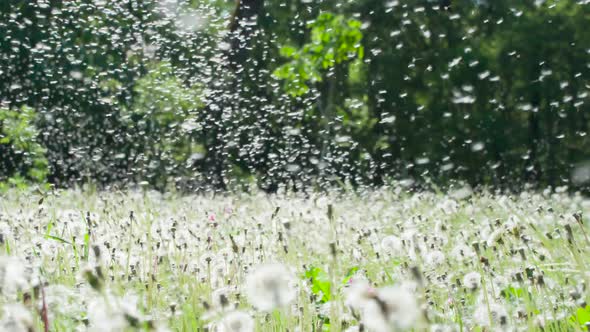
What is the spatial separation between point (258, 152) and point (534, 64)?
7.59 meters

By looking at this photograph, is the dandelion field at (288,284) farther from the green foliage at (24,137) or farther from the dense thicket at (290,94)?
the dense thicket at (290,94)

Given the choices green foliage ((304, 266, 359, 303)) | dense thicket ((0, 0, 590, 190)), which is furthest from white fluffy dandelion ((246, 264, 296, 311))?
dense thicket ((0, 0, 590, 190))

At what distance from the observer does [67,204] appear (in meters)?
5.17

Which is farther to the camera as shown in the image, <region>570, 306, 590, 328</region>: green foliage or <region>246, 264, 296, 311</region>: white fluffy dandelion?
<region>570, 306, 590, 328</region>: green foliage

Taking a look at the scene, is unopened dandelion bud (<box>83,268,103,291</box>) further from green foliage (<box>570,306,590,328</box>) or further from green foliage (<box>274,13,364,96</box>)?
green foliage (<box>274,13,364,96</box>)

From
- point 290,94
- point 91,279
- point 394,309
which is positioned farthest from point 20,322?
point 290,94

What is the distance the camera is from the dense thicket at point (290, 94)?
1484 centimetres

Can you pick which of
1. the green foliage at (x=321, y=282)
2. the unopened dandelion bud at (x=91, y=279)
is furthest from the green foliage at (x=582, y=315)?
the unopened dandelion bud at (x=91, y=279)

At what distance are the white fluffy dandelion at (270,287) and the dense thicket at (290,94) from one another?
12045mm

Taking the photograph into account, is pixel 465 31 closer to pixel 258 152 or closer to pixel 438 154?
pixel 438 154

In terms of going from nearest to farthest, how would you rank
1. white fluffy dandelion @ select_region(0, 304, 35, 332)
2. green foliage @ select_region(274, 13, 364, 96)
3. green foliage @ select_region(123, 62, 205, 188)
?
white fluffy dandelion @ select_region(0, 304, 35, 332)
green foliage @ select_region(274, 13, 364, 96)
green foliage @ select_region(123, 62, 205, 188)

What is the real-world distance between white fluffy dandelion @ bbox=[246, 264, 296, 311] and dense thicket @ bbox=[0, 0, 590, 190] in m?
12.0

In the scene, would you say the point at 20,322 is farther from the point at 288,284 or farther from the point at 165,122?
the point at 165,122

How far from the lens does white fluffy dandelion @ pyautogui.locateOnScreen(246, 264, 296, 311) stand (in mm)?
960
